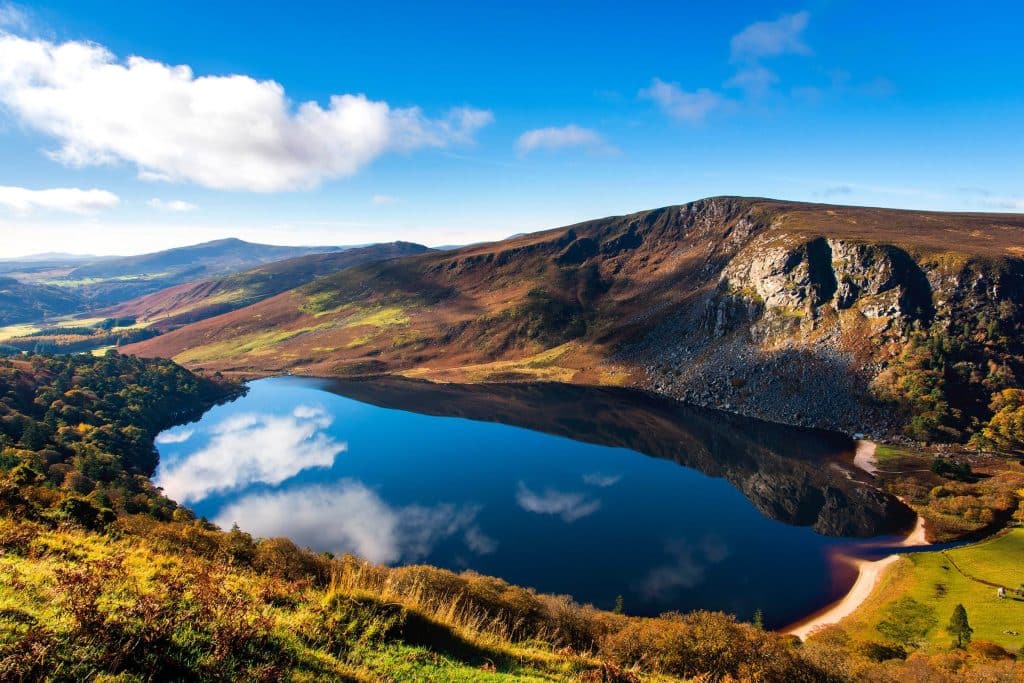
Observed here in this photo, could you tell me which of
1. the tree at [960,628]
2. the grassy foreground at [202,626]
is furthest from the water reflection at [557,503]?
the grassy foreground at [202,626]

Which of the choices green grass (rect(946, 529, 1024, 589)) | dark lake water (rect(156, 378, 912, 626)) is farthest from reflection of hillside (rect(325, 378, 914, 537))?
green grass (rect(946, 529, 1024, 589))

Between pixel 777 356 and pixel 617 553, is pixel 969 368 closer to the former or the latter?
pixel 777 356

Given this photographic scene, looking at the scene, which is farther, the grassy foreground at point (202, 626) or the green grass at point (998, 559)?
the green grass at point (998, 559)

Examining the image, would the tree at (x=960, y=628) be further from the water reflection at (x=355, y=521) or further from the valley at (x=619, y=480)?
the water reflection at (x=355, y=521)

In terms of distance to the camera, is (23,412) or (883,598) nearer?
(883,598)

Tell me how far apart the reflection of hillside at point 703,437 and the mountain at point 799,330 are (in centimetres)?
923

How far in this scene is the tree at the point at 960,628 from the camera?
40031 millimetres

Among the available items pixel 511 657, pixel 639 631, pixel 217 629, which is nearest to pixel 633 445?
pixel 639 631

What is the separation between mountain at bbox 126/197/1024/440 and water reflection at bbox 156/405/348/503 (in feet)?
186

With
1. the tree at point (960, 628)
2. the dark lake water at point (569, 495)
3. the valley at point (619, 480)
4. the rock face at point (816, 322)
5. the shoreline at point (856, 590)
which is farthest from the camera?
the rock face at point (816, 322)

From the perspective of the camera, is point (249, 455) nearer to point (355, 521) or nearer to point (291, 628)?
point (355, 521)

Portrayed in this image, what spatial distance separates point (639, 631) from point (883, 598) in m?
42.9

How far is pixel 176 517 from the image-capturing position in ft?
157

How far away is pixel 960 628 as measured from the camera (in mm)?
40562
